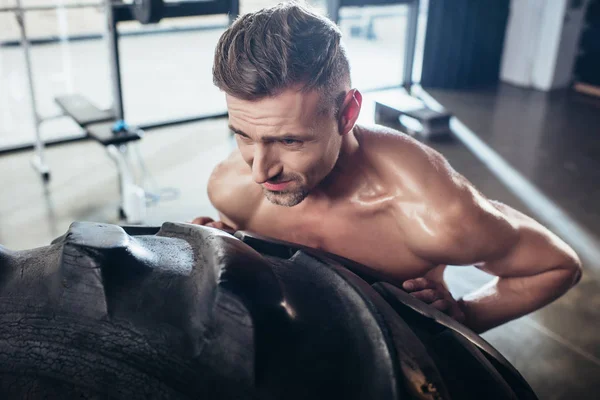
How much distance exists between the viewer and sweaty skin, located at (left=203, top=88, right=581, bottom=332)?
971 mm

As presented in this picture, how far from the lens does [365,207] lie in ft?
3.75

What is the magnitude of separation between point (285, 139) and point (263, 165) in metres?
0.05

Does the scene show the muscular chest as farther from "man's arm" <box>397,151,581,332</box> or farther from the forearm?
the forearm

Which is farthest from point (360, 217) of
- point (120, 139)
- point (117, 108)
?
point (117, 108)

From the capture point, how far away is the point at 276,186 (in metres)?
1.00

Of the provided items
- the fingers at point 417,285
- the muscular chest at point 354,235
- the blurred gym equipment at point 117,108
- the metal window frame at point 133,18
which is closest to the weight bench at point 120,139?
the blurred gym equipment at point 117,108

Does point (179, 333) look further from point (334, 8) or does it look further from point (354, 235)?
point (334, 8)

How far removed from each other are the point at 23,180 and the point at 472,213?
117 inches

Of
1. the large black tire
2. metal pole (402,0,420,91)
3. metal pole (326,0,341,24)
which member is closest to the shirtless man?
the large black tire

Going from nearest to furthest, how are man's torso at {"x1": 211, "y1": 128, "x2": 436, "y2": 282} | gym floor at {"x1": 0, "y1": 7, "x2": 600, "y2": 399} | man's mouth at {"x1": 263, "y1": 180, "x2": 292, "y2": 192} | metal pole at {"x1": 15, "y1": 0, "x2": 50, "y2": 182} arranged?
1. man's mouth at {"x1": 263, "y1": 180, "x2": 292, "y2": 192}
2. man's torso at {"x1": 211, "y1": 128, "x2": 436, "y2": 282}
3. gym floor at {"x1": 0, "y1": 7, "x2": 600, "y2": 399}
4. metal pole at {"x1": 15, "y1": 0, "x2": 50, "y2": 182}

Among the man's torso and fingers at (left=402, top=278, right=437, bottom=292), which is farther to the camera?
the man's torso

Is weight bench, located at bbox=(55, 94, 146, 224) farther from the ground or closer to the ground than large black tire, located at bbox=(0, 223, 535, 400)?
closer to the ground

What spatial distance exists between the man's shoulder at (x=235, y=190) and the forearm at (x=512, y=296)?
0.46m

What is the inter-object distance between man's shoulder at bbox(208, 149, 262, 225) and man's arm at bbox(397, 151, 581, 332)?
0.30 meters
